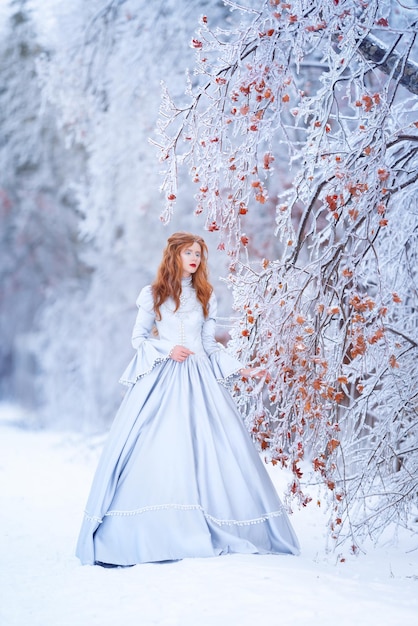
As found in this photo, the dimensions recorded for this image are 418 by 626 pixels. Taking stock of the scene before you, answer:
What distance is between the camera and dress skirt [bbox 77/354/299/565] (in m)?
3.94

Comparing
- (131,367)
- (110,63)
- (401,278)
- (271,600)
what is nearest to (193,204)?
(110,63)

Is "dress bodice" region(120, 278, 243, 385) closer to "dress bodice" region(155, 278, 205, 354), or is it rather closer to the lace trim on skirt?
"dress bodice" region(155, 278, 205, 354)

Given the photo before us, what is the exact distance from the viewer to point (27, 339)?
55.4 ft

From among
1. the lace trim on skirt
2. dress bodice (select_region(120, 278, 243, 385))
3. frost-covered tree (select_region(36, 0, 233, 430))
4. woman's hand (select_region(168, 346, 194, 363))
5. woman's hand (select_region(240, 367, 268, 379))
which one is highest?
frost-covered tree (select_region(36, 0, 233, 430))

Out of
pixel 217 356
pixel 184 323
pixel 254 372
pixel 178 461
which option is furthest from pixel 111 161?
pixel 254 372

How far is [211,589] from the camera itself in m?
3.42

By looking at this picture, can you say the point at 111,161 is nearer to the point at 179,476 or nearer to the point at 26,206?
the point at 26,206

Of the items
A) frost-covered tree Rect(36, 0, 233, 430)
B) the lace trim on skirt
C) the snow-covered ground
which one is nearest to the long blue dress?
the lace trim on skirt

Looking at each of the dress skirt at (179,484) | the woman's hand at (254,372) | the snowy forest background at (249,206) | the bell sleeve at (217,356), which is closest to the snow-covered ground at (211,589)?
the dress skirt at (179,484)

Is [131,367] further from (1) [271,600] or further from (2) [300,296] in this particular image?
(1) [271,600]

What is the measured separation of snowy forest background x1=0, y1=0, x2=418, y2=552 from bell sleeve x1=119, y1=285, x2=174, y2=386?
400 millimetres

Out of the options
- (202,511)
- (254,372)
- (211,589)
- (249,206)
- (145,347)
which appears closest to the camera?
(211,589)

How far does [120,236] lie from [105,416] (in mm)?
2598

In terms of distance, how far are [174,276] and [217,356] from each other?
466 millimetres
